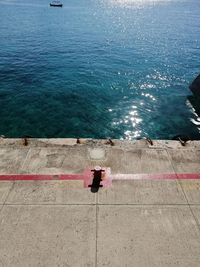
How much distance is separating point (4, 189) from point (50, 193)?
1373mm

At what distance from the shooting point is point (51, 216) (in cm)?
741

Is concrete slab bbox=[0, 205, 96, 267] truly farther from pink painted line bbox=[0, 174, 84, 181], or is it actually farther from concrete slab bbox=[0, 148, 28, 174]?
concrete slab bbox=[0, 148, 28, 174]

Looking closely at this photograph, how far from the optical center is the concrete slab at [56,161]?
9047mm

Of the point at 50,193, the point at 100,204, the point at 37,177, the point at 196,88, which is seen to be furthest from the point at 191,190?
the point at 196,88

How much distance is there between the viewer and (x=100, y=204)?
7797mm

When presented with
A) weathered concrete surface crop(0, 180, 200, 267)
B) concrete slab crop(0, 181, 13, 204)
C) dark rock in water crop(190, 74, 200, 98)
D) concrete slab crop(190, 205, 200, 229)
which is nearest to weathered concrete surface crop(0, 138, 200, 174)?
concrete slab crop(0, 181, 13, 204)

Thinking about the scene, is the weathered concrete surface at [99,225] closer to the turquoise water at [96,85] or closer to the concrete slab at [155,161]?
the concrete slab at [155,161]

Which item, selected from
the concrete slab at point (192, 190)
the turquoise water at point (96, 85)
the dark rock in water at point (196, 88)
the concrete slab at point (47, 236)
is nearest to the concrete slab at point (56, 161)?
the concrete slab at point (47, 236)

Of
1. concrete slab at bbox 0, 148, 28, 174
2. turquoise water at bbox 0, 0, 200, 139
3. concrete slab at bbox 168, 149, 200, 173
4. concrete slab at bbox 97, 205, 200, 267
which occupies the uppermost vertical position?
concrete slab at bbox 168, 149, 200, 173

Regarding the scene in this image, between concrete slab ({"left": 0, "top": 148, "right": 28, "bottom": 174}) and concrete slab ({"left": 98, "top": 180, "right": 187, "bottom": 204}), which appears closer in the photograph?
concrete slab ({"left": 98, "top": 180, "right": 187, "bottom": 204})

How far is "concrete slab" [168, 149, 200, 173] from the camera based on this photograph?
920 cm

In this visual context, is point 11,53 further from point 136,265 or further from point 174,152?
point 136,265

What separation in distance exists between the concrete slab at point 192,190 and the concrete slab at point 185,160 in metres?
0.54

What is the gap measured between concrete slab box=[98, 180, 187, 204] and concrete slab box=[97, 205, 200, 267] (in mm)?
268
